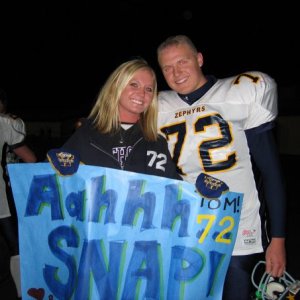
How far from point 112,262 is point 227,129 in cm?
98

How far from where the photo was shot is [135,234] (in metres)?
2.10

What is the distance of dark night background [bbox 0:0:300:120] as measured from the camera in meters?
33.9

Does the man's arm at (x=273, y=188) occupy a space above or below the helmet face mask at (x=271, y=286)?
above

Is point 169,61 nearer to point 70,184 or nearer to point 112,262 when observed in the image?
point 70,184

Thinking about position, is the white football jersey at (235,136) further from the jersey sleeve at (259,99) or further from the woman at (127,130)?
the woman at (127,130)

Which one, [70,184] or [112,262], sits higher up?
[70,184]

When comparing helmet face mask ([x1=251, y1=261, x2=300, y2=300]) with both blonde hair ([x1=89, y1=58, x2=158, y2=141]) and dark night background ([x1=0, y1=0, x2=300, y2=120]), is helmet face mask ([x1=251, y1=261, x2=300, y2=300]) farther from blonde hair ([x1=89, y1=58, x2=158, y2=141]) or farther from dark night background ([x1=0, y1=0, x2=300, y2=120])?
dark night background ([x1=0, y1=0, x2=300, y2=120])

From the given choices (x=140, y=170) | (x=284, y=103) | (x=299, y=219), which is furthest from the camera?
(x=284, y=103)

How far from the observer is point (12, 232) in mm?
3658

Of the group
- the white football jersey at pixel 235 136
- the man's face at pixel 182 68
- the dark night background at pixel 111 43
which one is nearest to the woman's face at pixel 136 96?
the man's face at pixel 182 68

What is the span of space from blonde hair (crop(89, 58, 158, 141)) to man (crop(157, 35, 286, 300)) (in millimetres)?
159

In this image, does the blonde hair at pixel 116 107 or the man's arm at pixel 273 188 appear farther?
the blonde hair at pixel 116 107

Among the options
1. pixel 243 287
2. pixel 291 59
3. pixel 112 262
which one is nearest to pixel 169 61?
pixel 112 262

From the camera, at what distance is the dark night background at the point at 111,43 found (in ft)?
105
